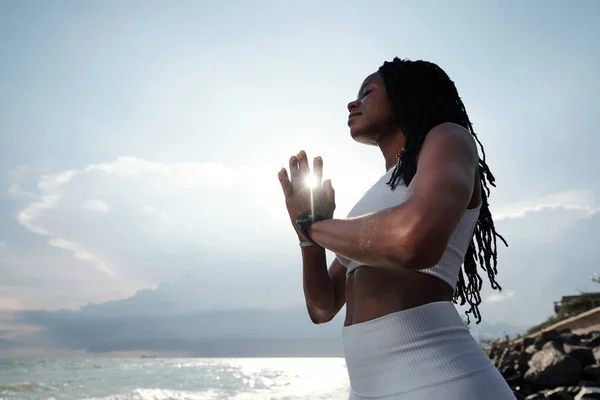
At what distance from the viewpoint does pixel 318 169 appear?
180cm

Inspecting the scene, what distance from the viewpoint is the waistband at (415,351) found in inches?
53.4

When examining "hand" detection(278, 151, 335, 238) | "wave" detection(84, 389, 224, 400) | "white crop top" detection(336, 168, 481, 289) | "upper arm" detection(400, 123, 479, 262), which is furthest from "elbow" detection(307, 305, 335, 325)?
"wave" detection(84, 389, 224, 400)

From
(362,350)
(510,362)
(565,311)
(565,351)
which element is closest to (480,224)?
(362,350)

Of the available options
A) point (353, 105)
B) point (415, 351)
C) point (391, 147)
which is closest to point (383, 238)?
point (415, 351)

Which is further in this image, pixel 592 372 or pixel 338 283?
pixel 592 372

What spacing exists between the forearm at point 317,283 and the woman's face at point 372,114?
0.56 meters

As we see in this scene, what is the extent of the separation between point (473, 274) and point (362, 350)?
92cm

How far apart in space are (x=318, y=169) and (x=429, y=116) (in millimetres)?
551

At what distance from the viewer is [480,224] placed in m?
2.12

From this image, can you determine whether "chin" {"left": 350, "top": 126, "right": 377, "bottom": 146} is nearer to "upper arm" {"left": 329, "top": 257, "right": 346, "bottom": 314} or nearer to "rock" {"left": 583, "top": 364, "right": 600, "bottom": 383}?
"upper arm" {"left": 329, "top": 257, "right": 346, "bottom": 314}

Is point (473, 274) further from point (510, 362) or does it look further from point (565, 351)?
point (510, 362)

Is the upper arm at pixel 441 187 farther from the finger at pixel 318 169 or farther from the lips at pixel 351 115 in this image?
the lips at pixel 351 115

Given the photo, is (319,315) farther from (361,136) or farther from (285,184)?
(361,136)

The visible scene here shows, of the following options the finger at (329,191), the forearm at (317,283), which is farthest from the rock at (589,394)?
the finger at (329,191)
